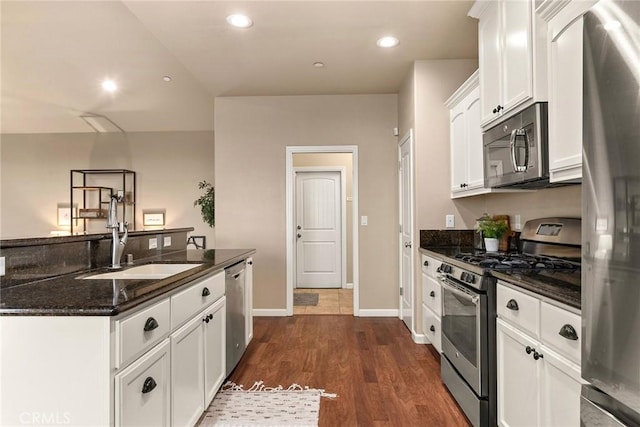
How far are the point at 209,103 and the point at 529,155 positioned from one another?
4.65 metres

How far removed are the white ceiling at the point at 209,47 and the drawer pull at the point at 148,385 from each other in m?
2.33

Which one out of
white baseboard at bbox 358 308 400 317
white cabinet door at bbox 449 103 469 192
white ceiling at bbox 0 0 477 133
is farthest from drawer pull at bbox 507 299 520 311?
white baseboard at bbox 358 308 400 317

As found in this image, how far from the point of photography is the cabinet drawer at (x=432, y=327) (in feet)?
8.97

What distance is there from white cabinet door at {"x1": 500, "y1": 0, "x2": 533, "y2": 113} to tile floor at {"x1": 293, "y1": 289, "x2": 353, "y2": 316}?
121 inches

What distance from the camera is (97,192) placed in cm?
608

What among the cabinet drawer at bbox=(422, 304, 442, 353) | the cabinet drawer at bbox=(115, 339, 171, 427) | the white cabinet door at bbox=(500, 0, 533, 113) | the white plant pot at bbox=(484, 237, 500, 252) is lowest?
the cabinet drawer at bbox=(422, 304, 442, 353)

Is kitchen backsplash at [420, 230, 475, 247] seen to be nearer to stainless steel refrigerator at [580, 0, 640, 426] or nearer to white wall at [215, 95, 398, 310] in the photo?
white wall at [215, 95, 398, 310]

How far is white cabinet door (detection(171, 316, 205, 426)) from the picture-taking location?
159 centimetres

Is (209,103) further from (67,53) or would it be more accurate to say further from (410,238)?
(410,238)

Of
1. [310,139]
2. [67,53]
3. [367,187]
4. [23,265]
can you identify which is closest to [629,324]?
[23,265]

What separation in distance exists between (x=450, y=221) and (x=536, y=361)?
1924 mm

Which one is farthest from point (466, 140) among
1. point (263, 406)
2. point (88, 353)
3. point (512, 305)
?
point (88, 353)

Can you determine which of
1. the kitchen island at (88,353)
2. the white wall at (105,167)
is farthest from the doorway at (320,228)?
the kitchen island at (88,353)

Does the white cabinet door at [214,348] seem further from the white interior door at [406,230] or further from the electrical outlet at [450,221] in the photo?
the electrical outlet at [450,221]
